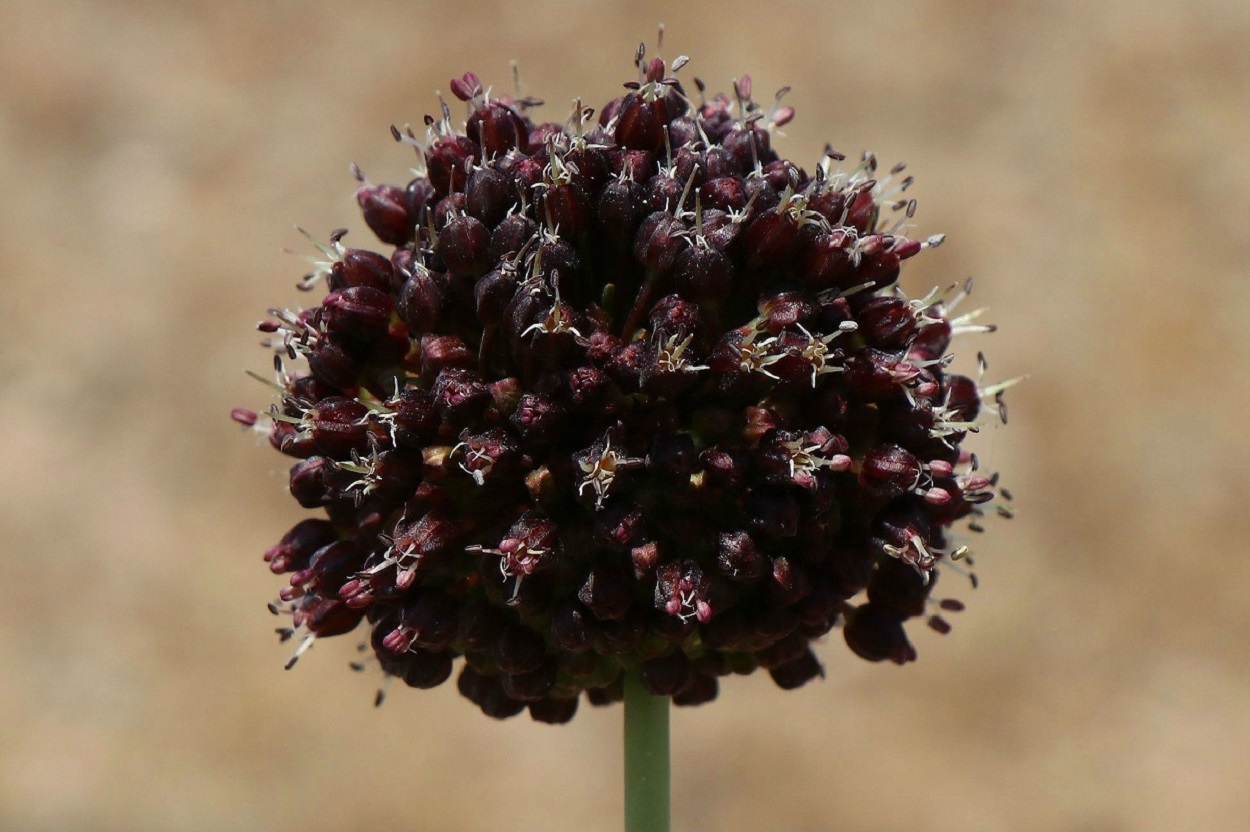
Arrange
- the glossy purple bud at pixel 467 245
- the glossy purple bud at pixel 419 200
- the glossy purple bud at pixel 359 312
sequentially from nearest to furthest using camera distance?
1. the glossy purple bud at pixel 467 245
2. the glossy purple bud at pixel 359 312
3. the glossy purple bud at pixel 419 200

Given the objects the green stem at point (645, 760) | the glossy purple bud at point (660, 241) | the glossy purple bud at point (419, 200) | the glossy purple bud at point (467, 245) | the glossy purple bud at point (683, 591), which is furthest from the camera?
the glossy purple bud at point (419, 200)

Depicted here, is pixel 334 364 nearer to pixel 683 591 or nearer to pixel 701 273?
pixel 701 273

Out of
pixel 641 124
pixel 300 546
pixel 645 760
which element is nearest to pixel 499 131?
pixel 641 124

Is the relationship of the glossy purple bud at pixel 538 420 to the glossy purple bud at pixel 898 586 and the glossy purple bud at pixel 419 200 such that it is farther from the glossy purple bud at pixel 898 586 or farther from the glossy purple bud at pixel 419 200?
the glossy purple bud at pixel 898 586

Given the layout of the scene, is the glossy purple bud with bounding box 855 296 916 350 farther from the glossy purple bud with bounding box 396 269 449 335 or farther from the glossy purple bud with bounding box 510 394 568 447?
the glossy purple bud with bounding box 396 269 449 335

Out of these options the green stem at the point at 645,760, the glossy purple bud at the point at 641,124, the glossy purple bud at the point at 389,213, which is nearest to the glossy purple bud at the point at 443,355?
the glossy purple bud at the point at 389,213

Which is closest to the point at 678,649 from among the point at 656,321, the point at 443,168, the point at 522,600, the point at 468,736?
the point at 522,600
